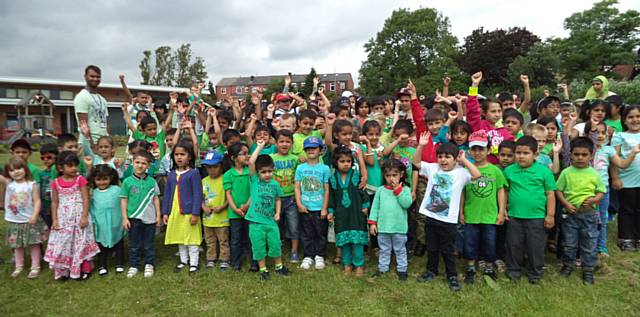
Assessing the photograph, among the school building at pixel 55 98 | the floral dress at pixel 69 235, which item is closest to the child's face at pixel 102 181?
the floral dress at pixel 69 235

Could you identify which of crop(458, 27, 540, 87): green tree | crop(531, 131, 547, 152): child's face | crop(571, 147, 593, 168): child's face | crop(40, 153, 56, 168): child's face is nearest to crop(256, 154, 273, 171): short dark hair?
crop(40, 153, 56, 168): child's face

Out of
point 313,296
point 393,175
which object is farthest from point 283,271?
point 393,175

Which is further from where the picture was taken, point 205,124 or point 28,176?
point 205,124

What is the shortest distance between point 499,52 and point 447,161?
4096cm

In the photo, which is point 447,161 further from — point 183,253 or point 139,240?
point 139,240

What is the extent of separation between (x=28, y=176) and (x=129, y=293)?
221 centimetres

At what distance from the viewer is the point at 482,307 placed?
362 centimetres

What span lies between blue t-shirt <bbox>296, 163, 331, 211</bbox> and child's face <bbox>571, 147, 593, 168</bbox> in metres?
2.88

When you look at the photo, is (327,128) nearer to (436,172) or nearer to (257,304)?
(436,172)

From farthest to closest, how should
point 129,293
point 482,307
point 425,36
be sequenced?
point 425,36 → point 129,293 → point 482,307

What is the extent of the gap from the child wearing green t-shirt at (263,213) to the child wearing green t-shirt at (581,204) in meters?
3.38

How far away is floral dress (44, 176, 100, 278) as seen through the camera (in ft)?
14.7

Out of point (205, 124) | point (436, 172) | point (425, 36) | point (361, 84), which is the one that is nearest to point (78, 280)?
point (205, 124)

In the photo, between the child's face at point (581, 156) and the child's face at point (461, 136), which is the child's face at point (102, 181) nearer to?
the child's face at point (461, 136)
